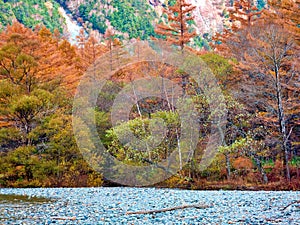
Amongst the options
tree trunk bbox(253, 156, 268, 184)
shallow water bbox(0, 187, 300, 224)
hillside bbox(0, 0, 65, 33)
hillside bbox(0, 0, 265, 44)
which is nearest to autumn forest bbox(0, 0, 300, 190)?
tree trunk bbox(253, 156, 268, 184)

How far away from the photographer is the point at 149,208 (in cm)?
1070

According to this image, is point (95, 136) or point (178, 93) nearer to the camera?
point (95, 136)

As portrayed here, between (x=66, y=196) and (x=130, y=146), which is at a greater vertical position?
(x=130, y=146)

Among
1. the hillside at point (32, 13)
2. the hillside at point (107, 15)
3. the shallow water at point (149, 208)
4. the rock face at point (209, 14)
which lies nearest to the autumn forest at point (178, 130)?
the shallow water at point (149, 208)

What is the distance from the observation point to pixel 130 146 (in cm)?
1847

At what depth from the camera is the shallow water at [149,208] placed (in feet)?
28.4

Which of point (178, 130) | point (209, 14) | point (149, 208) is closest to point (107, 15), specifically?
point (209, 14)

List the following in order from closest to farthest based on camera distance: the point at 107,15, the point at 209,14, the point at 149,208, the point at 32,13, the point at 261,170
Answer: the point at 149,208 < the point at 261,170 < the point at 32,13 < the point at 107,15 < the point at 209,14

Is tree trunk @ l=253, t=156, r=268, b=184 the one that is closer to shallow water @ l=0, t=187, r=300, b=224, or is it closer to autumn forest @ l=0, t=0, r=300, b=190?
autumn forest @ l=0, t=0, r=300, b=190

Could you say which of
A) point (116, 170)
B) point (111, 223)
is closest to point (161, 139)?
point (116, 170)

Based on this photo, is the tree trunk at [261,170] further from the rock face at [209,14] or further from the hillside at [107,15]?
the rock face at [209,14]

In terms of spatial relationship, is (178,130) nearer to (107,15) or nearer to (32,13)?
(32,13)

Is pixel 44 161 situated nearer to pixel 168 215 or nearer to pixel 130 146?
pixel 130 146

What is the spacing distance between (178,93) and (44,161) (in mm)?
8244
